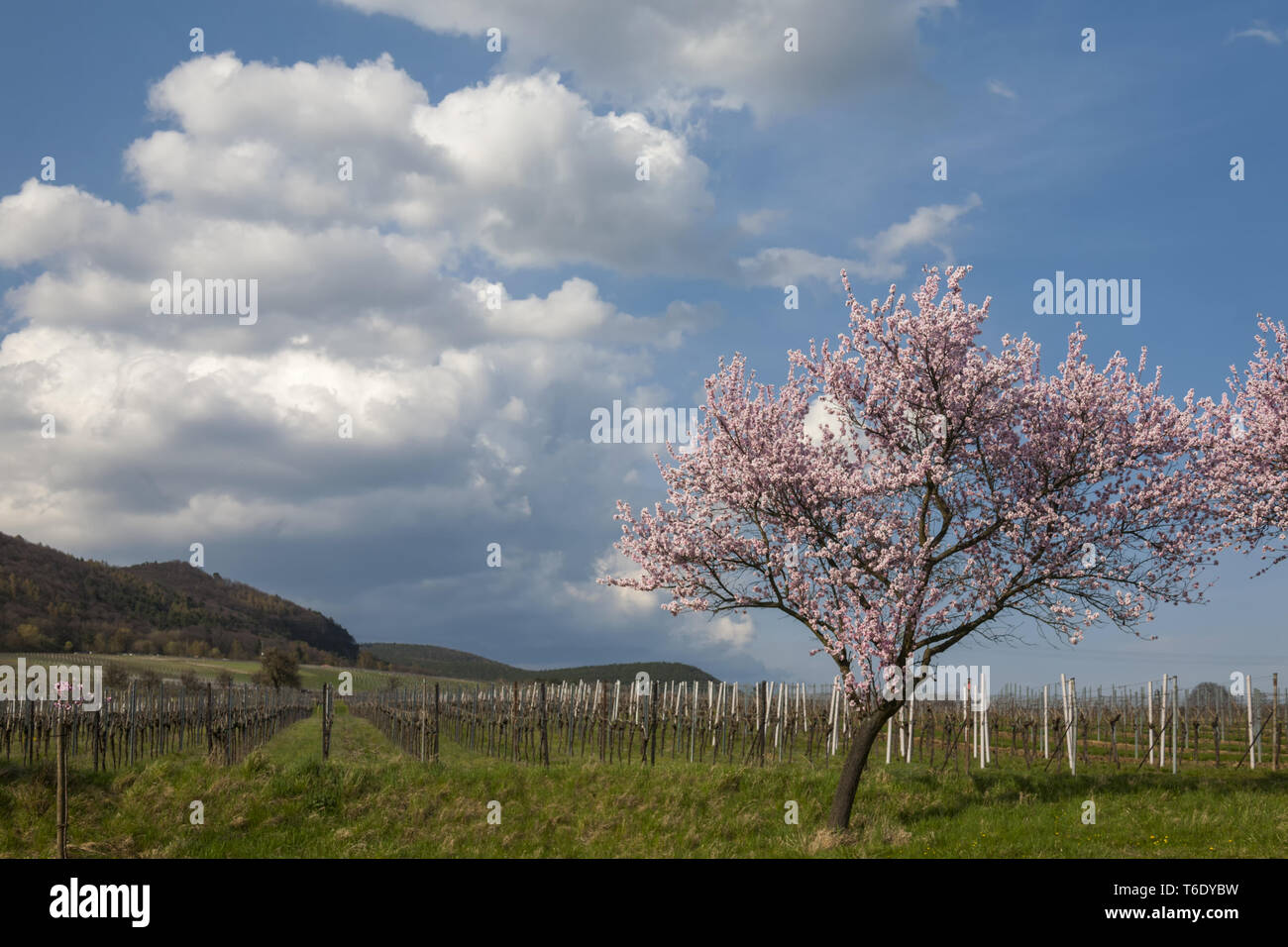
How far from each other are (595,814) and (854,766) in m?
5.17

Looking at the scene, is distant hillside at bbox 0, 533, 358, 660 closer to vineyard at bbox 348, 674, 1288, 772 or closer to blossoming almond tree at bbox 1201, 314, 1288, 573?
vineyard at bbox 348, 674, 1288, 772

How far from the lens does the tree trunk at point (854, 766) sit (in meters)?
19.5

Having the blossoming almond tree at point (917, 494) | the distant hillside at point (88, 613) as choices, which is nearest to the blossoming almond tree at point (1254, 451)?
the blossoming almond tree at point (917, 494)

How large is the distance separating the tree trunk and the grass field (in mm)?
463

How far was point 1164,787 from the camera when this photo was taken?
23.5 m

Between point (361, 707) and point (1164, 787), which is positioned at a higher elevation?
point (1164, 787)

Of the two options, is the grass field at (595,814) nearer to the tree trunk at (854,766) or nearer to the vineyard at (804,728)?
the tree trunk at (854,766)

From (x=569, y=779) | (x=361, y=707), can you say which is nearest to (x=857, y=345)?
(x=569, y=779)

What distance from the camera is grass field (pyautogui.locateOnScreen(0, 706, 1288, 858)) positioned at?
1797 centimetres

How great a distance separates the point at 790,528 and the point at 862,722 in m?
4.06

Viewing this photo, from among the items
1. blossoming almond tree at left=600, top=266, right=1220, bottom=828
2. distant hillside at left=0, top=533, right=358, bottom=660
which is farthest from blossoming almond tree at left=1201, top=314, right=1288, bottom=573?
distant hillside at left=0, top=533, right=358, bottom=660

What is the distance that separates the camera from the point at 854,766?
19.7 m
